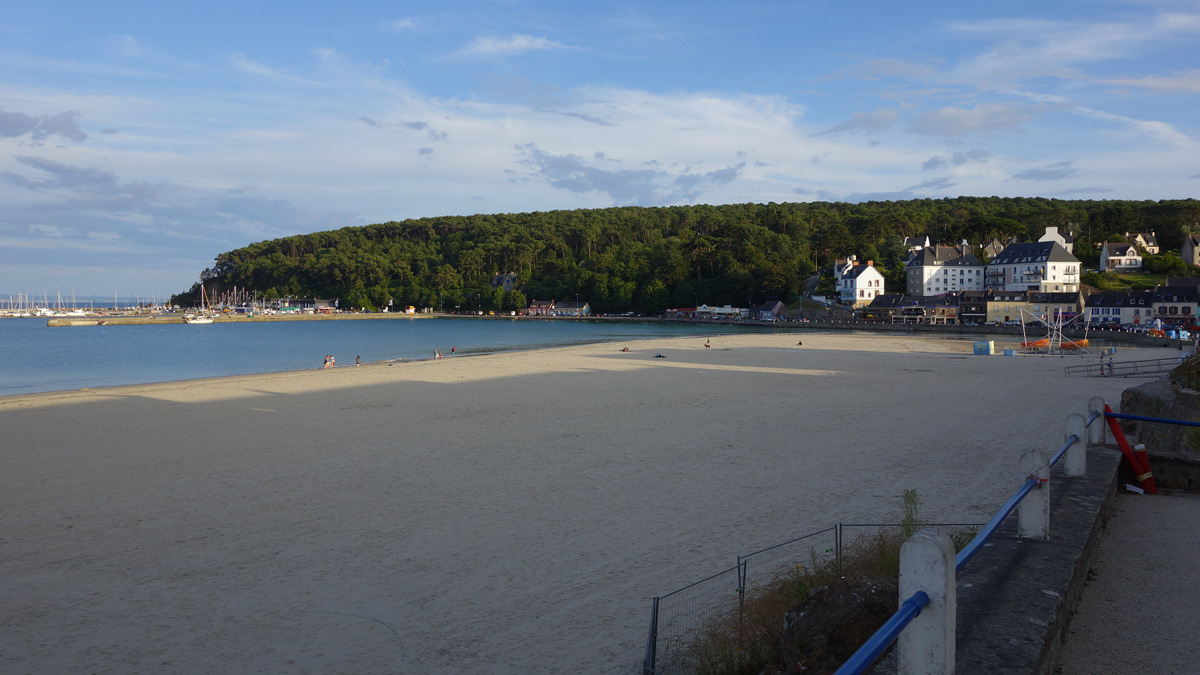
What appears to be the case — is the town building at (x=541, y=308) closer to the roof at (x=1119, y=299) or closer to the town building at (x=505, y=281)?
the town building at (x=505, y=281)

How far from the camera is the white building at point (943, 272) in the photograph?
90.5 metres

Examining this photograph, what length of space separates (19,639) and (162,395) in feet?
67.2

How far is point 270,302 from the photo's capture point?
6501 inches

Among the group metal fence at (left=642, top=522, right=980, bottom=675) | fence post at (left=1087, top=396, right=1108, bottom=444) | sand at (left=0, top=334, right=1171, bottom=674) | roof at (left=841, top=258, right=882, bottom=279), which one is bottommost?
sand at (left=0, top=334, right=1171, bottom=674)

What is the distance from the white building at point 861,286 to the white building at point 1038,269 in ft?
46.2

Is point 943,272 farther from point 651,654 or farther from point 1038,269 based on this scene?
point 651,654

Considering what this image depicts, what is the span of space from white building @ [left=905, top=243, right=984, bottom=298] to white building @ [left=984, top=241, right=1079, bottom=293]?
3.37 meters

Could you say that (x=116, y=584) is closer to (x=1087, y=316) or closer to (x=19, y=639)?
(x=19, y=639)

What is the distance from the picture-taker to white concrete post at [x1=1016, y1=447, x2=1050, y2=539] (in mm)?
4258

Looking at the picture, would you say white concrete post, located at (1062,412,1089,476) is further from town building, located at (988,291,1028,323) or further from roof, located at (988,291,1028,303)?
roof, located at (988,291,1028,303)

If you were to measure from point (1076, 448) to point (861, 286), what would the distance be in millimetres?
93438

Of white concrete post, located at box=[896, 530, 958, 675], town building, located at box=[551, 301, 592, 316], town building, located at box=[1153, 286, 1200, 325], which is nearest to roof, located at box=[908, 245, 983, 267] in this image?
town building, located at box=[1153, 286, 1200, 325]

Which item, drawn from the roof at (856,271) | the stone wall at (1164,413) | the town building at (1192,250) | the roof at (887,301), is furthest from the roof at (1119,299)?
the stone wall at (1164,413)

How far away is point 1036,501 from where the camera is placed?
4336mm
